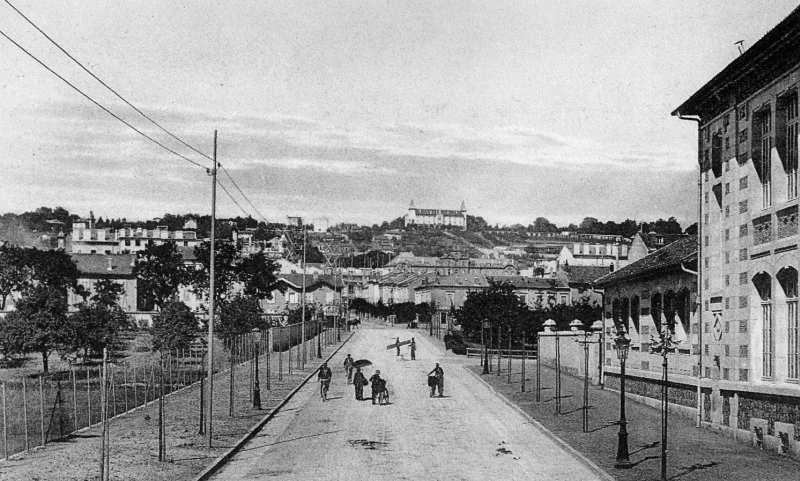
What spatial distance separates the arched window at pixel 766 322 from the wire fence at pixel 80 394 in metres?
13.0

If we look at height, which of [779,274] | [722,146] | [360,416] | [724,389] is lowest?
[360,416]

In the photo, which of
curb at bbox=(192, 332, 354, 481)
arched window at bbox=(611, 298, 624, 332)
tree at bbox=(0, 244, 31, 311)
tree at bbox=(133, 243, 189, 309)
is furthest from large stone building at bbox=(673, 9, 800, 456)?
tree at bbox=(133, 243, 189, 309)

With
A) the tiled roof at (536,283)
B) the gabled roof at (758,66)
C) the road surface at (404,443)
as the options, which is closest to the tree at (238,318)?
the road surface at (404,443)

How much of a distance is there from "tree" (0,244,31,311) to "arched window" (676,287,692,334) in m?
58.8

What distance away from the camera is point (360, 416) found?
26484mm

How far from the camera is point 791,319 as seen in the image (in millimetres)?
17484

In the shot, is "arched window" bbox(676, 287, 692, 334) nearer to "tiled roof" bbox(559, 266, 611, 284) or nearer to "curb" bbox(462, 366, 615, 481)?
"curb" bbox(462, 366, 615, 481)

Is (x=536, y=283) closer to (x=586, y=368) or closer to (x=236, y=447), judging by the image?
(x=586, y=368)

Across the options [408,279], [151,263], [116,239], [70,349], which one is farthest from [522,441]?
[116,239]

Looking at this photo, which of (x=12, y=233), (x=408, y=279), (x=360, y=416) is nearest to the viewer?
(x=360, y=416)

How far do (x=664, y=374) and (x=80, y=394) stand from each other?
29.7 m

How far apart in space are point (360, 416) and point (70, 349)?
2710 cm

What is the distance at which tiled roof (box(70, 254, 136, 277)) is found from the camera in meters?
102

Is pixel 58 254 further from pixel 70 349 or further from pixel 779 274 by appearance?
pixel 779 274
